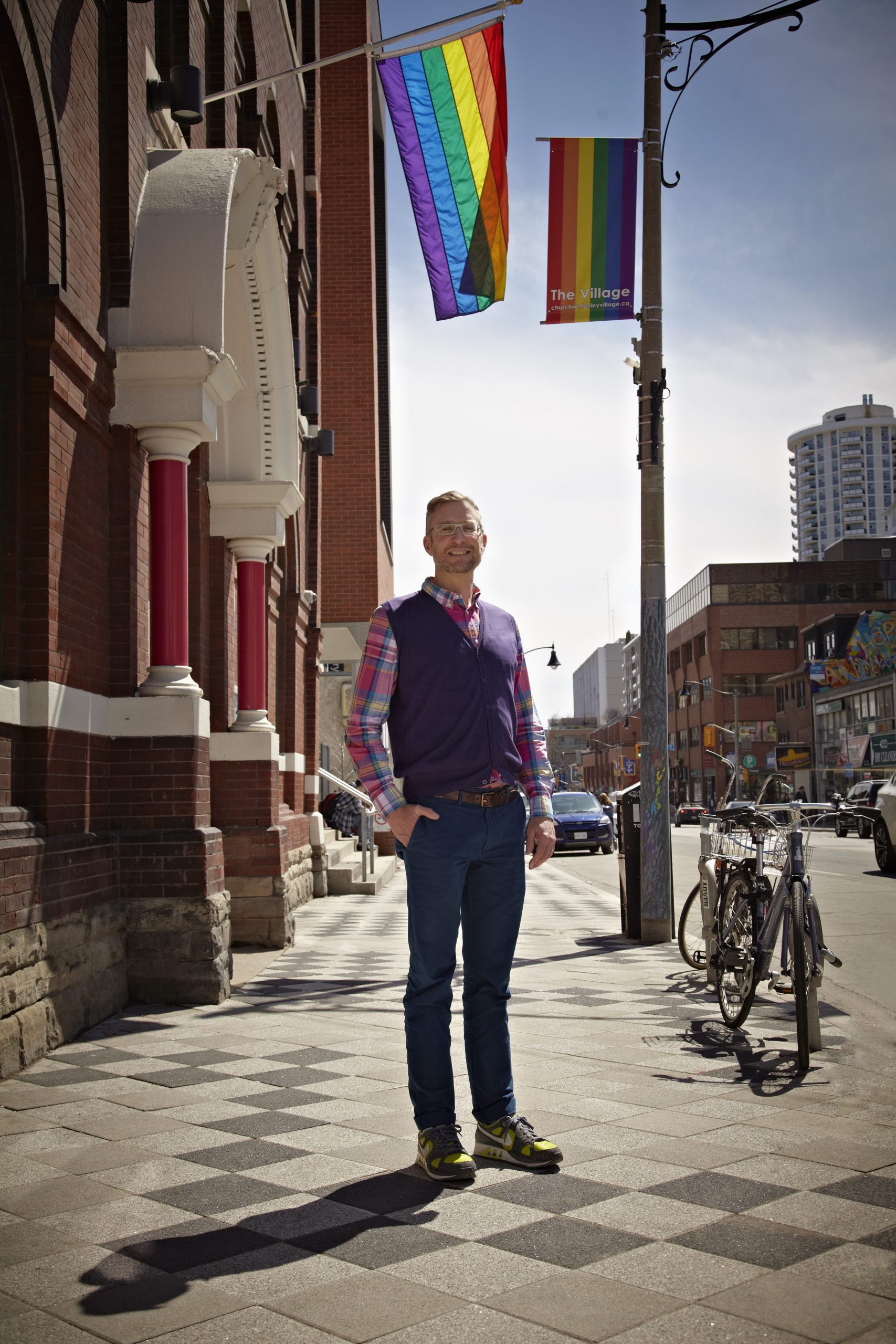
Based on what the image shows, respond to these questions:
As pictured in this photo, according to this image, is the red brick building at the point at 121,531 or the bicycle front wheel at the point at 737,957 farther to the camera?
the red brick building at the point at 121,531

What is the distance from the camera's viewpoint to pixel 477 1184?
3701mm

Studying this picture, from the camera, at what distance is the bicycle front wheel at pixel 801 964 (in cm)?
523

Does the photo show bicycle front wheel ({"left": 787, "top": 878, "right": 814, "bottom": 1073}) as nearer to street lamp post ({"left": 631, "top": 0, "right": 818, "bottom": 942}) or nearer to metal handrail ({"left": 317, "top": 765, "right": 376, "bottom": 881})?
street lamp post ({"left": 631, "top": 0, "right": 818, "bottom": 942})

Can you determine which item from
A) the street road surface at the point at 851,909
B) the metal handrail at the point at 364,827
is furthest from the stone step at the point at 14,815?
the metal handrail at the point at 364,827

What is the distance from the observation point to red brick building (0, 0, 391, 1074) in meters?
6.17

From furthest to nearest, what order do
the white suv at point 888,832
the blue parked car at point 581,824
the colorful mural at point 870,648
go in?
the colorful mural at point 870,648
the blue parked car at point 581,824
the white suv at point 888,832

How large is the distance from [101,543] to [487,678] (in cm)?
388

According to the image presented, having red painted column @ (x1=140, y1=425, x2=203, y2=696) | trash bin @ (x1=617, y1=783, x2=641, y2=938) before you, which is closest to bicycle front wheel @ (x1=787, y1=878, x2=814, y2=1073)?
red painted column @ (x1=140, y1=425, x2=203, y2=696)

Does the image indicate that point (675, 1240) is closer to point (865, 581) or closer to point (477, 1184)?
point (477, 1184)

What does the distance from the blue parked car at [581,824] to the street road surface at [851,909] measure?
1.39 ft

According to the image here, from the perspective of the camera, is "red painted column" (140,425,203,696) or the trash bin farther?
the trash bin

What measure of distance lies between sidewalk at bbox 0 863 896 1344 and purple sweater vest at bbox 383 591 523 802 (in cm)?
123

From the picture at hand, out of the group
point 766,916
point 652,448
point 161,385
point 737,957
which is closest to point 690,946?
point 737,957

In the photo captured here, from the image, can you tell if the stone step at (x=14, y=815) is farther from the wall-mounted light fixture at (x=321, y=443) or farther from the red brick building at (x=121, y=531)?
the wall-mounted light fixture at (x=321, y=443)
